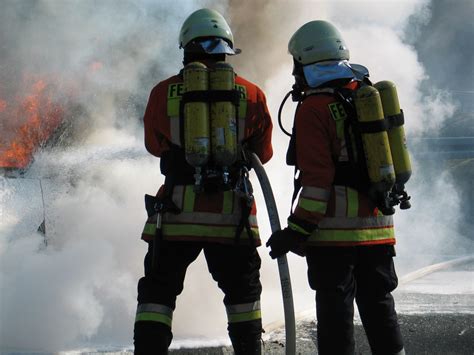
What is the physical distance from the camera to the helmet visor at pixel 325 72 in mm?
2908

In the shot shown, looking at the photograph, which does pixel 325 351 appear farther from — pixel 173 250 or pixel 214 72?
pixel 214 72

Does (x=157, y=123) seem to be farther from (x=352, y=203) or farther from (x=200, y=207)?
(x=352, y=203)

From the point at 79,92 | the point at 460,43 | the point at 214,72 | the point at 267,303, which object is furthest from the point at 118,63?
the point at 460,43

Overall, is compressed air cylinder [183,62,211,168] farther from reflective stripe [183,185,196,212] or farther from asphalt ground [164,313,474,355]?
asphalt ground [164,313,474,355]

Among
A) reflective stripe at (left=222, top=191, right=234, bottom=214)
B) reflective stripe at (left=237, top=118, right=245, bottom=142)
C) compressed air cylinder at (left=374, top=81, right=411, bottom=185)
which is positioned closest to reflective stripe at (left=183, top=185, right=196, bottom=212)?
reflective stripe at (left=222, top=191, right=234, bottom=214)

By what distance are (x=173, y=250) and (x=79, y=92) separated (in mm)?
8814

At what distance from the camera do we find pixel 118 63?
37.9 ft

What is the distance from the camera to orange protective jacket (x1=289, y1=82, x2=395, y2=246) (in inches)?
107

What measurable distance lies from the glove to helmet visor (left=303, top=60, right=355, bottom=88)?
0.67 meters

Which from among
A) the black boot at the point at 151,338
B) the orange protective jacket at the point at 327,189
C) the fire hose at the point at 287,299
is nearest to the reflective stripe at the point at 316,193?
the orange protective jacket at the point at 327,189

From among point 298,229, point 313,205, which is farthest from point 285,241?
point 313,205

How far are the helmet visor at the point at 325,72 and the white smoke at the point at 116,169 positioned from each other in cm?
170

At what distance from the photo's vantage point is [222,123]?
285 cm

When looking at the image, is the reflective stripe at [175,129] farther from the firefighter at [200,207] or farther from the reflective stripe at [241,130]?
the reflective stripe at [241,130]
